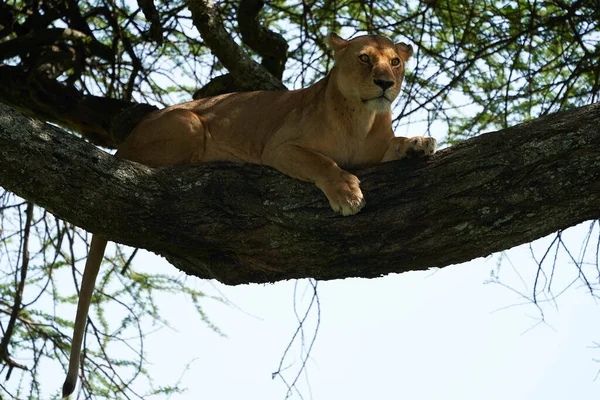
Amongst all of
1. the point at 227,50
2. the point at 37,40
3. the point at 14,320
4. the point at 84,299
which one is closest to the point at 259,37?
the point at 227,50

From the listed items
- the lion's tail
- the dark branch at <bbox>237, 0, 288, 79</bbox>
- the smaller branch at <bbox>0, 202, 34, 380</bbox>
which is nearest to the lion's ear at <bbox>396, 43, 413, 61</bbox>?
the dark branch at <bbox>237, 0, 288, 79</bbox>

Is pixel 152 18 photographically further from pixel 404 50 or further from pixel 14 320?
pixel 14 320

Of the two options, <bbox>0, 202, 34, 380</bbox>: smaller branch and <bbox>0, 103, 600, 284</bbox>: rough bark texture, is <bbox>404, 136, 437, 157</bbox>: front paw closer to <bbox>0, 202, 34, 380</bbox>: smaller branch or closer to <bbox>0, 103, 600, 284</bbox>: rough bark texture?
<bbox>0, 103, 600, 284</bbox>: rough bark texture

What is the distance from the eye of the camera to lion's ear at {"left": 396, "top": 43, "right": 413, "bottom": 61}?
6.09m

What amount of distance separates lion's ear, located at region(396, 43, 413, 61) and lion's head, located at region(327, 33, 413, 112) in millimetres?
72

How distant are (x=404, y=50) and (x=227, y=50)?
4.43 ft

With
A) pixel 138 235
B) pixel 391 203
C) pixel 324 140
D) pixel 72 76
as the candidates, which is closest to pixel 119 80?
pixel 72 76

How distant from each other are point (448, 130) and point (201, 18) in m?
2.34

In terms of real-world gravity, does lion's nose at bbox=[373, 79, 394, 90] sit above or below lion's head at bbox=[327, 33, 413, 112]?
below

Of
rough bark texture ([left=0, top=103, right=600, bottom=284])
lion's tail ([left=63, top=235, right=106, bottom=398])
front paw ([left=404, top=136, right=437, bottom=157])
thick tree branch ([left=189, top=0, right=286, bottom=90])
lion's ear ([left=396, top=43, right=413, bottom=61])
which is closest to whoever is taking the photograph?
rough bark texture ([left=0, top=103, right=600, bottom=284])

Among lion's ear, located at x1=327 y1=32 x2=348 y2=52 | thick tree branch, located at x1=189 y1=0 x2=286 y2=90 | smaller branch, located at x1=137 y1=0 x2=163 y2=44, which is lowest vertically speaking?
lion's ear, located at x1=327 y1=32 x2=348 y2=52

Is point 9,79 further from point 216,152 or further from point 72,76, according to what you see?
point 216,152

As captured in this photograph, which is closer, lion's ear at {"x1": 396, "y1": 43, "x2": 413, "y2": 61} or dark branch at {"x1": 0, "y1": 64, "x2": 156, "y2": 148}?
lion's ear at {"x1": 396, "y1": 43, "x2": 413, "y2": 61}

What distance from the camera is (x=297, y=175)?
5199 mm
